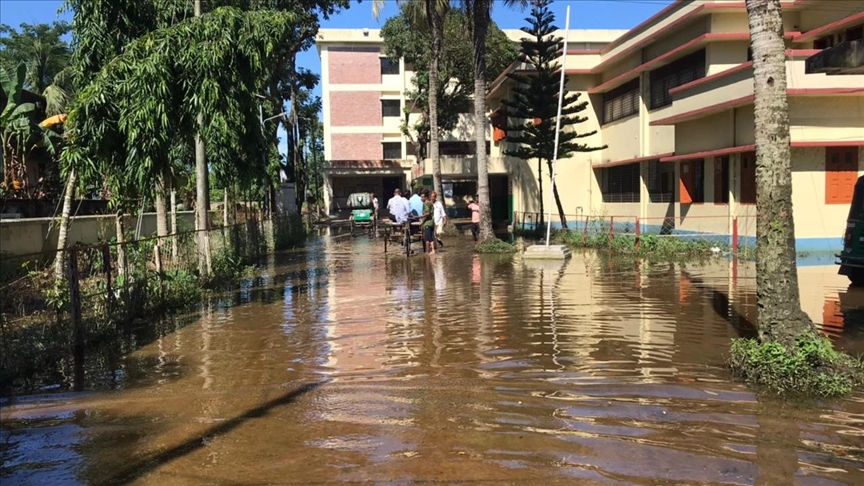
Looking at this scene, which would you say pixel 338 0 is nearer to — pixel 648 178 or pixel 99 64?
pixel 648 178

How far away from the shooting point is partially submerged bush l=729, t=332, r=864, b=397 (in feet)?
18.6

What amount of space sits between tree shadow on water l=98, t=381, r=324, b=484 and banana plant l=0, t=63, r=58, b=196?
16.3 m

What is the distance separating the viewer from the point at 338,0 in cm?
2905

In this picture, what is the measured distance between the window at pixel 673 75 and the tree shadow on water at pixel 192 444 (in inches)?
734

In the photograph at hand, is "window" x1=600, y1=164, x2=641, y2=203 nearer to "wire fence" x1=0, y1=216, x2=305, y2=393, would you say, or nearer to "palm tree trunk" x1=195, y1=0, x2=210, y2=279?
"palm tree trunk" x1=195, y1=0, x2=210, y2=279

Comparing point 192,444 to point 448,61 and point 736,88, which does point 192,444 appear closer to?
point 736,88

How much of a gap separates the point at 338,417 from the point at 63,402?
284 cm

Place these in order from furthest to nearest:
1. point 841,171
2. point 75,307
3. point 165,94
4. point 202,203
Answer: point 841,171 → point 202,203 → point 165,94 → point 75,307

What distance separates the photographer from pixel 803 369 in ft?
18.9

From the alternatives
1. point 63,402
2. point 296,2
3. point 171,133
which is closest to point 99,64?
point 171,133

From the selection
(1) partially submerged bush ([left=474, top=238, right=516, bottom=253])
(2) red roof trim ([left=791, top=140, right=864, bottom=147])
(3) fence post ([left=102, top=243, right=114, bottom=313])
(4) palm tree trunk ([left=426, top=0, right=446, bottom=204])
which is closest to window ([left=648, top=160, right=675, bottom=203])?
(2) red roof trim ([left=791, top=140, right=864, bottom=147])

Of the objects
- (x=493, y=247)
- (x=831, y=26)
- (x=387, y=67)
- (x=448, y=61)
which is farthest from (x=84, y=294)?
(x=387, y=67)

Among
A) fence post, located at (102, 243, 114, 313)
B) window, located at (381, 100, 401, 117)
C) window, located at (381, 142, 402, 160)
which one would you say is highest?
window, located at (381, 100, 401, 117)

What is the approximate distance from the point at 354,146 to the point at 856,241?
45.4 metres
